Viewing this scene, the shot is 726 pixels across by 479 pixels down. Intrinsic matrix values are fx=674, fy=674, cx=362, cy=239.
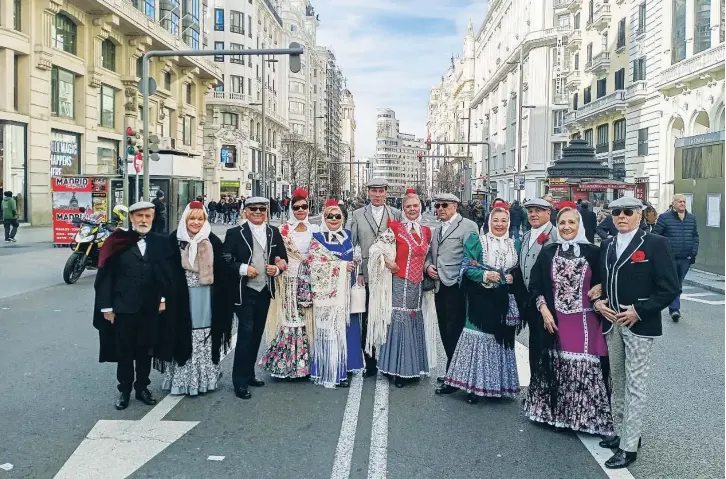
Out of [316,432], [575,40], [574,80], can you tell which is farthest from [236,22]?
[316,432]

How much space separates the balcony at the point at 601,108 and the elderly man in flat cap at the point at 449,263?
33453mm

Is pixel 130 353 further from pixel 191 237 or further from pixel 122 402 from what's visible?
pixel 191 237

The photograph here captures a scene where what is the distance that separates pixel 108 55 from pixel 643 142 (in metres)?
27.6

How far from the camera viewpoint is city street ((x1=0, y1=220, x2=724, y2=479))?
4.68m

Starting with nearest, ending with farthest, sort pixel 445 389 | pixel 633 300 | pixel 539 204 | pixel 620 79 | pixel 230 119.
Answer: pixel 633 300 → pixel 539 204 → pixel 445 389 → pixel 620 79 → pixel 230 119

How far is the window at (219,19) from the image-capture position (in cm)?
6022

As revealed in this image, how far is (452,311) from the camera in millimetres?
6762

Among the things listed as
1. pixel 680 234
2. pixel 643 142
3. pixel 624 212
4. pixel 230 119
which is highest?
pixel 230 119

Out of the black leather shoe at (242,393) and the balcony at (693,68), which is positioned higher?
the balcony at (693,68)

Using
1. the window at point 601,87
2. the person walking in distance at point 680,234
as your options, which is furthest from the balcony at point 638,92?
the person walking in distance at point 680,234

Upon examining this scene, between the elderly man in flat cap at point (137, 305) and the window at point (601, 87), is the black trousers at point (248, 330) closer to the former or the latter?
the elderly man in flat cap at point (137, 305)

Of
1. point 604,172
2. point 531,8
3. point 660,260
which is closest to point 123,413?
point 660,260

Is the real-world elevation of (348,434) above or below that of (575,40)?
below

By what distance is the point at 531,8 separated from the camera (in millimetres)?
62500
